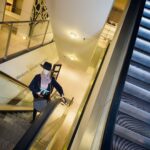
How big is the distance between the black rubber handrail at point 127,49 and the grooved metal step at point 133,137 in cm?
92

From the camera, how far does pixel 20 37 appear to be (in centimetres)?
912

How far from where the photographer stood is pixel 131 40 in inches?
140

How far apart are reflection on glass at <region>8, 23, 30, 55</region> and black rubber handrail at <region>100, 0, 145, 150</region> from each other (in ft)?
12.6

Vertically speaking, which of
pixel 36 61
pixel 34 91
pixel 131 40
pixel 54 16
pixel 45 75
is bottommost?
pixel 36 61

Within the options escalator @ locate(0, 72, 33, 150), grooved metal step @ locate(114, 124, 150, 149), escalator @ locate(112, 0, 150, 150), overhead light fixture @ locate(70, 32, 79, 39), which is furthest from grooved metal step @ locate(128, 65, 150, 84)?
overhead light fixture @ locate(70, 32, 79, 39)

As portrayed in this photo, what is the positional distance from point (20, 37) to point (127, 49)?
20.8 ft

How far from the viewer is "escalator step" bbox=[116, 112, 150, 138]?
349cm

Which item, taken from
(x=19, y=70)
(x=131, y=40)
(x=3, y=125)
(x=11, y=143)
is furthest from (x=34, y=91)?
(x=19, y=70)

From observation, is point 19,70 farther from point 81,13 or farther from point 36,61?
point 81,13

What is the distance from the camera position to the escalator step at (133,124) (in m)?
3.49

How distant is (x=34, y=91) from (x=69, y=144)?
137cm

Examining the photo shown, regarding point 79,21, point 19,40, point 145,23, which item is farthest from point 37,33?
point 145,23

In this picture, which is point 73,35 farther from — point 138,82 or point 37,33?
point 138,82

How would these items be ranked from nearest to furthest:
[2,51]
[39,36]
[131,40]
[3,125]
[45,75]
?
[131,40] < [3,125] < [45,75] < [2,51] < [39,36]
